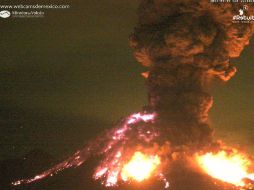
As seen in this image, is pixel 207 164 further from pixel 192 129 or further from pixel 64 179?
pixel 64 179

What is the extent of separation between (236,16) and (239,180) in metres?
9.02

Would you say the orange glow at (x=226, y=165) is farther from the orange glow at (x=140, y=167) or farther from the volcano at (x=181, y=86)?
the orange glow at (x=140, y=167)

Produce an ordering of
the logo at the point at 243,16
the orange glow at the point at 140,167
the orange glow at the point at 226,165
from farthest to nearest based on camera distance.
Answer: the orange glow at the point at 226,165
the logo at the point at 243,16
the orange glow at the point at 140,167

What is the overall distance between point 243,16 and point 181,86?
5196mm

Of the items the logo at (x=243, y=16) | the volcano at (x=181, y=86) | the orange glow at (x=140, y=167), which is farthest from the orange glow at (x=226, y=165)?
the logo at (x=243, y=16)

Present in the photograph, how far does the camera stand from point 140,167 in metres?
26.8

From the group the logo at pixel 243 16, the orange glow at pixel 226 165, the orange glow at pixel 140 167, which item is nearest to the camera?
the orange glow at pixel 140 167

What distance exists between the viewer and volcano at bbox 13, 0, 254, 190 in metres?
26.2

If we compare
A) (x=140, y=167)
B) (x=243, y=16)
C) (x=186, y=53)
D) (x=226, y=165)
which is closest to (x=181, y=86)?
(x=186, y=53)

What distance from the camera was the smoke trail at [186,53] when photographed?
2622 cm

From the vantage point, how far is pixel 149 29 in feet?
89.7

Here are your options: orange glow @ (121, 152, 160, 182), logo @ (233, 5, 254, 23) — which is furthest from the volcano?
logo @ (233, 5, 254, 23)

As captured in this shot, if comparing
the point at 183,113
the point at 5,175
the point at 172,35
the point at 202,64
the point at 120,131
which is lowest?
the point at 5,175

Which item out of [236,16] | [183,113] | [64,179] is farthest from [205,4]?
[64,179]
